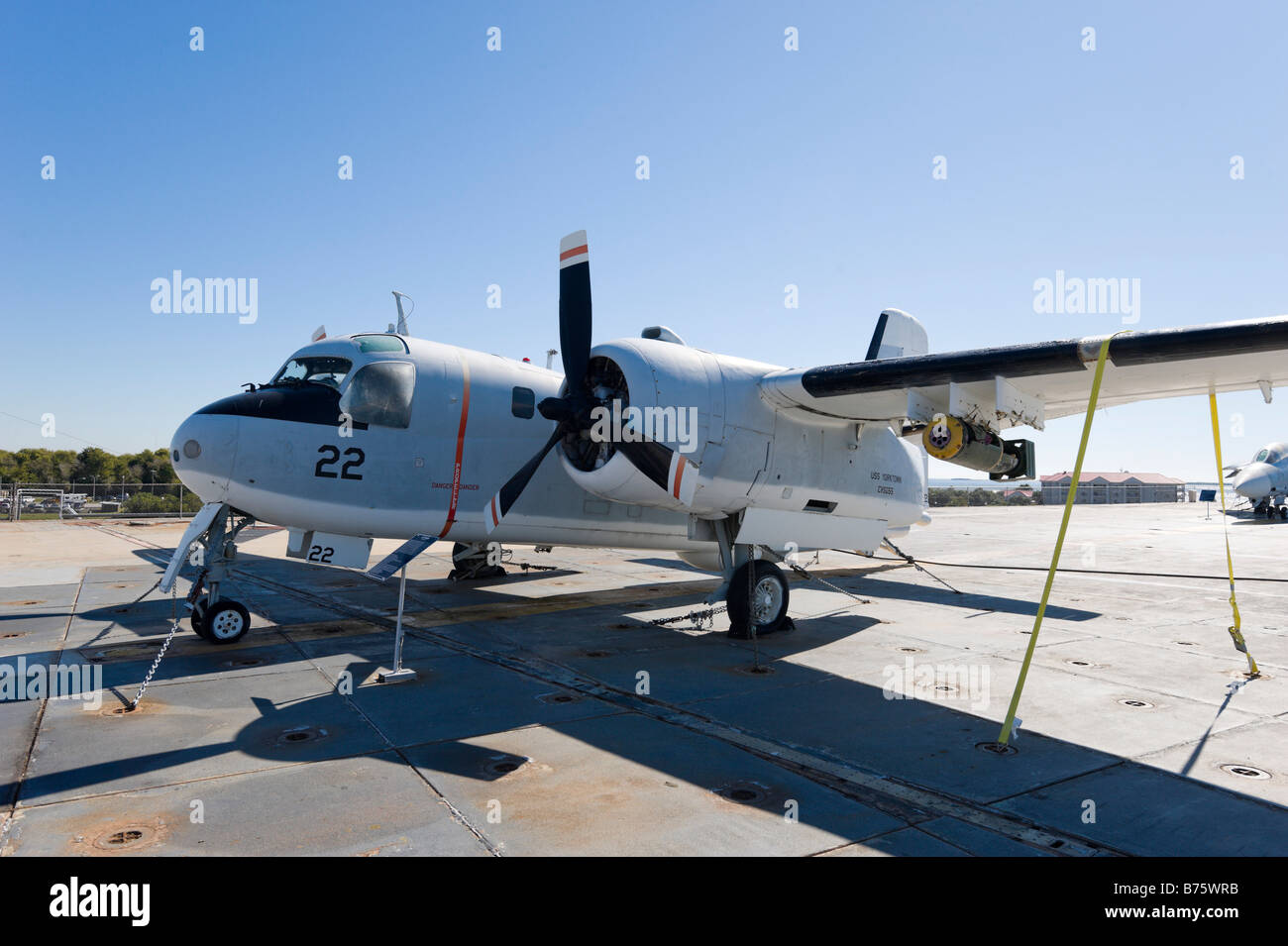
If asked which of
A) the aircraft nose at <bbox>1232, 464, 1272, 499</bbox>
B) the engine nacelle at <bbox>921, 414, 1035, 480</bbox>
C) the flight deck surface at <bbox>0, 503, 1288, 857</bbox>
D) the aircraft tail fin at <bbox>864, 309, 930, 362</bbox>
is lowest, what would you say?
the flight deck surface at <bbox>0, 503, 1288, 857</bbox>

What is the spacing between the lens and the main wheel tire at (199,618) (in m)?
10.0

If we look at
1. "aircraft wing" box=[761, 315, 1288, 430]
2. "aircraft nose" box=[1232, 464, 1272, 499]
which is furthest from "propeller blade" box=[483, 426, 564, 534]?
"aircraft nose" box=[1232, 464, 1272, 499]

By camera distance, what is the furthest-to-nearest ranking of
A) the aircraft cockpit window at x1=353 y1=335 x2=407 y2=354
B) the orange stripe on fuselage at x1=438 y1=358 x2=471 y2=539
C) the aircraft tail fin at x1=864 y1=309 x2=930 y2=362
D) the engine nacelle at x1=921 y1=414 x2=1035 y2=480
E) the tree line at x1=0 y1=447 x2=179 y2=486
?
the tree line at x1=0 y1=447 x2=179 y2=486 → the aircraft tail fin at x1=864 y1=309 x2=930 y2=362 → the orange stripe on fuselage at x1=438 y1=358 x2=471 y2=539 → the aircraft cockpit window at x1=353 y1=335 x2=407 y2=354 → the engine nacelle at x1=921 y1=414 x2=1035 y2=480

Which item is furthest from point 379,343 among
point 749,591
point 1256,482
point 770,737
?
point 1256,482

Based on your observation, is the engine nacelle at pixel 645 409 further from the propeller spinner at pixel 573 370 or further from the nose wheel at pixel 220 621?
the nose wheel at pixel 220 621

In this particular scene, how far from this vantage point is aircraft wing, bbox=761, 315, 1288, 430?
23.9 ft

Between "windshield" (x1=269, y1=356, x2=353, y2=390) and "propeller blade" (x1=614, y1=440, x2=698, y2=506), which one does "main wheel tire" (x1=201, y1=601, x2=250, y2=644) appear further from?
"propeller blade" (x1=614, y1=440, x2=698, y2=506)

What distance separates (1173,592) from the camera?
15.5m

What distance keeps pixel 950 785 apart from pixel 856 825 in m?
1.10

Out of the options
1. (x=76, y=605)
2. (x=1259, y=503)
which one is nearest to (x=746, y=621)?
(x=76, y=605)

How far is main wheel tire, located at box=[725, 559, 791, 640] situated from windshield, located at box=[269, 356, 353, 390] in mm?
6484

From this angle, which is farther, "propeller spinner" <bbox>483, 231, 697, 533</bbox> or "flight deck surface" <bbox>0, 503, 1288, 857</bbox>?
"propeller spinner" <bbox>483, 231, 697, 533</bbox>

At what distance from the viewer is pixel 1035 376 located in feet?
29.3
